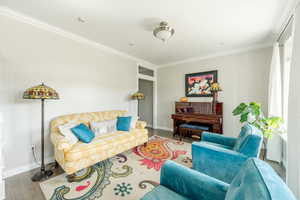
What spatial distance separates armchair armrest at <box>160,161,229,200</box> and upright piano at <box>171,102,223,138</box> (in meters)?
2.56

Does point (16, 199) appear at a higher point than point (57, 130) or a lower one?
lower

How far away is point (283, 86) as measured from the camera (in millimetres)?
2436

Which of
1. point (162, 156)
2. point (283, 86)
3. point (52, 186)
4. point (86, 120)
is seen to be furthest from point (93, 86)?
point (283, 86)

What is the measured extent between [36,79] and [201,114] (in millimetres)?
3845

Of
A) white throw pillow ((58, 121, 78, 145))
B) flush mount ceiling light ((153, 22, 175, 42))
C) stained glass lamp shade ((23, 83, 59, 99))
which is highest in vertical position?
flush mount ceiling light ((153, 22, 175, 42))

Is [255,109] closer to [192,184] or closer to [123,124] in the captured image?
[192,184]

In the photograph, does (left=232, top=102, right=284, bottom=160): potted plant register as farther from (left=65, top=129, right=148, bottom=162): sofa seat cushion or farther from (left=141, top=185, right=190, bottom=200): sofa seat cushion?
(left=65, top=129, right=148, bottom=162): sofa seat cushion

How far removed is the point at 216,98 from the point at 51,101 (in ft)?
13.1

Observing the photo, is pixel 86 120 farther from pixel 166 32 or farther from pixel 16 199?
pixel 166 32

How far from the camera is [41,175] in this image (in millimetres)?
2000

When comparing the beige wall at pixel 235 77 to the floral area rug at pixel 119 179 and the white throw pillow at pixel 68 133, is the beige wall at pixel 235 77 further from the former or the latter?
the white throw pillow at pixel 68 133

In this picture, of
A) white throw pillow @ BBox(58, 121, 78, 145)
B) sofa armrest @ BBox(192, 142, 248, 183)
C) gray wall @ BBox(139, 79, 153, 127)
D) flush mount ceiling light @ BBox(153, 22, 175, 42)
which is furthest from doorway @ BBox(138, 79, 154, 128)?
sofa armrest @ BBox(192, 142, 248, 183)

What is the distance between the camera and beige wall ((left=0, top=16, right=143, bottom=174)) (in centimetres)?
204

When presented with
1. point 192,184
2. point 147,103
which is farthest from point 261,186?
point 147,103
